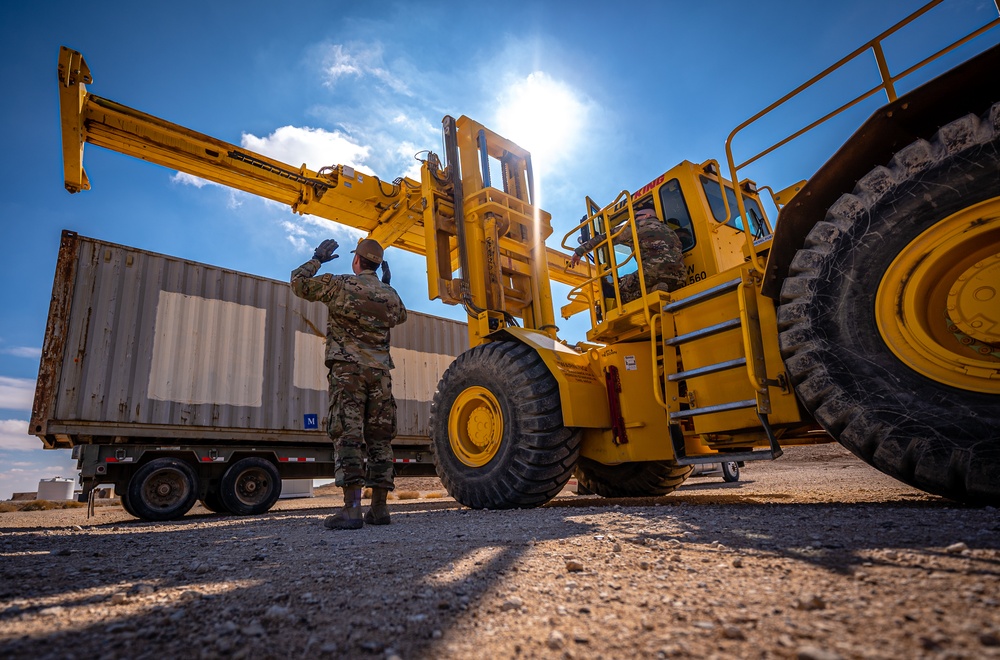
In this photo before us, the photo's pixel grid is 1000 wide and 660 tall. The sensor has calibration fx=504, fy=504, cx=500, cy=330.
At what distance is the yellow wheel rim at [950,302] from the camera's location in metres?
2.47

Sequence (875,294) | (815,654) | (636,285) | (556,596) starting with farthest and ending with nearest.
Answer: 1. (636,285)
2. (875,294)
3. (556,596)
4. (815,654)

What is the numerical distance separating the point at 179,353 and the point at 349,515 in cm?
571

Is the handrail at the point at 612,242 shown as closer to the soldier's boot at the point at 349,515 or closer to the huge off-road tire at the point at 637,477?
the huge off-road tire at the point at 637,477

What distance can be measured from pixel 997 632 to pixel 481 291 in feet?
17.9

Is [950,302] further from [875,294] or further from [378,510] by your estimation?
[378,510]

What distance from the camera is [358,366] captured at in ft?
13.5

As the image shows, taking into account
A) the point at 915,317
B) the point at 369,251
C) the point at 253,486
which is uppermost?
the point at 369,251

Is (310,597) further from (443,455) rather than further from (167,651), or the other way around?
(443,455)

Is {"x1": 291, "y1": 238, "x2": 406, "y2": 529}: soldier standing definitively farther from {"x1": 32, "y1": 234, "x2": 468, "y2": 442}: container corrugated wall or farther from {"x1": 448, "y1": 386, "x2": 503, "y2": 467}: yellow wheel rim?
{"x1": 32, "y1": 234, "x2": 468, "y2": 442}: container corrugated wall

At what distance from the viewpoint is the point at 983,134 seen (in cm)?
250

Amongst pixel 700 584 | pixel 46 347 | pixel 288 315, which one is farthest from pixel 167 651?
pixel 288 315

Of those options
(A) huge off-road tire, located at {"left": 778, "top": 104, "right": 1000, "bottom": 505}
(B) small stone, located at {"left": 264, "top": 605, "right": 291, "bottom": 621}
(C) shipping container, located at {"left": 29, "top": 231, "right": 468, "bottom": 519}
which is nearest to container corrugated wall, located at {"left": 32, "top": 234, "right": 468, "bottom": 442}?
(C) shipping container, located at {"left": 29, "top": 231, "right": 468, "bottom": 519}

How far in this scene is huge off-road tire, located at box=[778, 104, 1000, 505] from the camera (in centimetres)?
245

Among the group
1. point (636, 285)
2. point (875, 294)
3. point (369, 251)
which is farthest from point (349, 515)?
point (875, 294)
